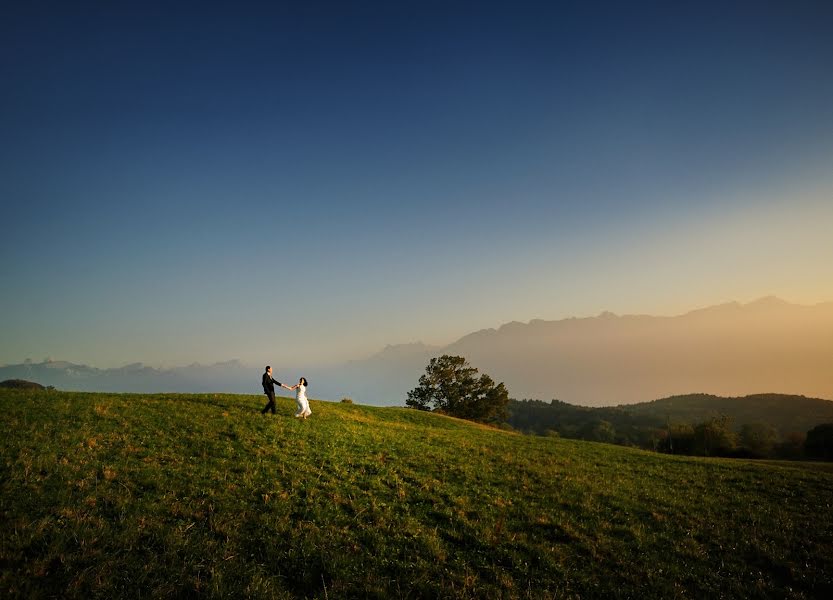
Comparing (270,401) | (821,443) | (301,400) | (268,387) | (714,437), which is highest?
(268,387)

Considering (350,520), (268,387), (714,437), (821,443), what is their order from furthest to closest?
(714,437)
(821,443)
(268,387)
(350,520)

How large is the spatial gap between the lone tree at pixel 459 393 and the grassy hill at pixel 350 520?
67.4 meters

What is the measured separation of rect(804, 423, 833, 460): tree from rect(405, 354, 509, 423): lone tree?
61.5 metres

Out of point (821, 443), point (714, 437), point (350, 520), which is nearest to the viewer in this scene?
point (350, 520)

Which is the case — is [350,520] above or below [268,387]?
below

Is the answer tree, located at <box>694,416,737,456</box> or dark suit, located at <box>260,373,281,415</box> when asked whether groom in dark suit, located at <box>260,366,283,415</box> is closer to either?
dark suit, located at <box>260,373,281,415</box>

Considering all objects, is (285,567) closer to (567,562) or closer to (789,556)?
(567,562)

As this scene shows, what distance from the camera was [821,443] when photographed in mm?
74812

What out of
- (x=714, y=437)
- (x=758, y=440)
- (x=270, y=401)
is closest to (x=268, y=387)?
(x=270, y=401)

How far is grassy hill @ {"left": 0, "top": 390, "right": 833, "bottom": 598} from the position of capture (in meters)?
8.74

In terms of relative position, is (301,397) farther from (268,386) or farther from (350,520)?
(350,520)

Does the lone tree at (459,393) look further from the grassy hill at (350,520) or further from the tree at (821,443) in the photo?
the grassy hill at (350,520)

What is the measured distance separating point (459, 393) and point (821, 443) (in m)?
73.0

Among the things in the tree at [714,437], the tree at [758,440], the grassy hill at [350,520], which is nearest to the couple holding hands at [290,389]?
the grassy hill at [350,520]
